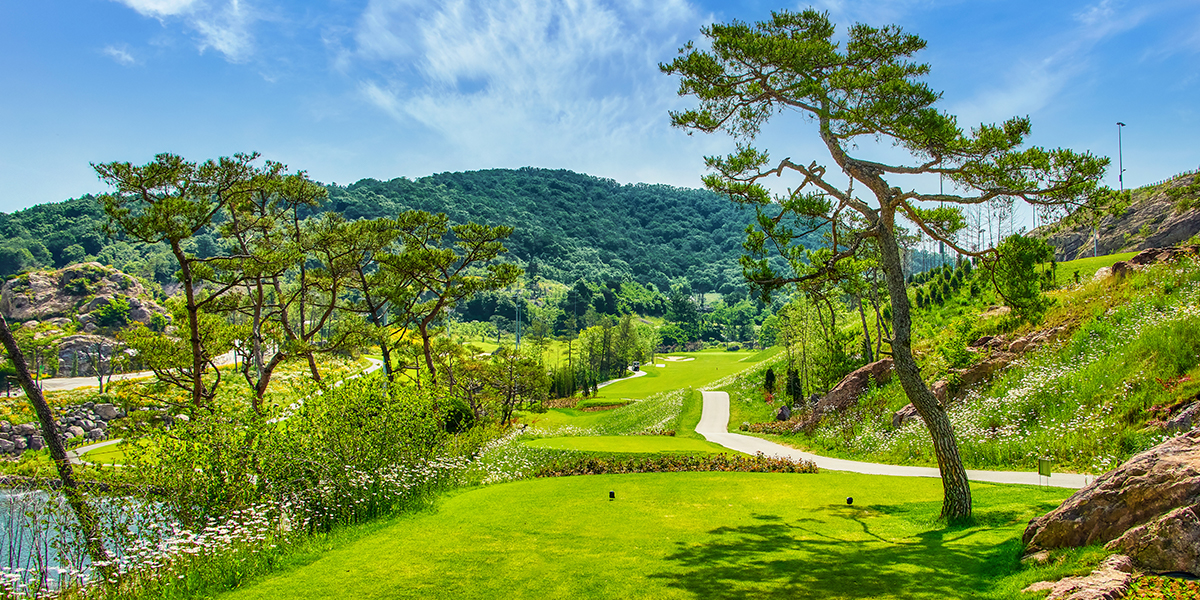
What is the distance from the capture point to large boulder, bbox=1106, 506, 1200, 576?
13.7 ft

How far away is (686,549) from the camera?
696 centimetres

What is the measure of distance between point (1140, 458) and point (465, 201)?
664 feet

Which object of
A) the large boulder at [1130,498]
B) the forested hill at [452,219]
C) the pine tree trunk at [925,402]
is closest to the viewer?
the large boulder at [1130,498]

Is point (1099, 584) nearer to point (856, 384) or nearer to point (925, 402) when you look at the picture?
point (925, 402)

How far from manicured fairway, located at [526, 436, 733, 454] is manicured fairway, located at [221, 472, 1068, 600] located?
23.4 feet

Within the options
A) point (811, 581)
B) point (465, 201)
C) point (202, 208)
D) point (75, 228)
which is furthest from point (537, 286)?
point (811, 581)

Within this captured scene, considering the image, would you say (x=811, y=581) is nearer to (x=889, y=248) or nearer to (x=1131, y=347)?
(x=889, y=248)

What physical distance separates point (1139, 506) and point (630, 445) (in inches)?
581

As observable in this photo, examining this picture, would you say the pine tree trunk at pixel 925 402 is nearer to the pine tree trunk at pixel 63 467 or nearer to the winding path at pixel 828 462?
the winding path at pixel 828 462

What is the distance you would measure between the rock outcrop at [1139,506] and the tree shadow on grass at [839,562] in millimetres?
641

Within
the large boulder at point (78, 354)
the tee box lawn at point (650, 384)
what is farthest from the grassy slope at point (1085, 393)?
the large boulder at point (78, 354)

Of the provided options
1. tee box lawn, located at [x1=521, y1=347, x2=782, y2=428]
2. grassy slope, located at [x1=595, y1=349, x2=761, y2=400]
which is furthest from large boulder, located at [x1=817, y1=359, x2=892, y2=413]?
grassy slope, located at [x1=595, y1=349, x2=761, y2=400]

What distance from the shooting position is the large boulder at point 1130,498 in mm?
4723

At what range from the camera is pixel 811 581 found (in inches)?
222
